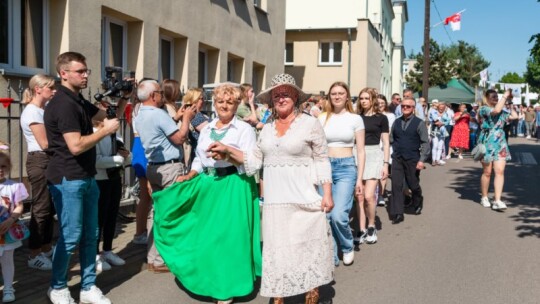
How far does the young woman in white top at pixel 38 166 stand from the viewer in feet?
17.9

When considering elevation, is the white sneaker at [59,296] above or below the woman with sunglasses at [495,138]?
below

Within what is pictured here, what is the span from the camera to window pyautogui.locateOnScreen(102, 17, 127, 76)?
33.7 feet

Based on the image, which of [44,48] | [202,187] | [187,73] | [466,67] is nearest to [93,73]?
[44,48]

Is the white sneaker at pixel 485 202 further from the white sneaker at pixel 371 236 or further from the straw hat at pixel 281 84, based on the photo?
the straw hat at pixel 281 84

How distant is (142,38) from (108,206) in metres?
5.50

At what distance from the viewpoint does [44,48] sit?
28.0 ft

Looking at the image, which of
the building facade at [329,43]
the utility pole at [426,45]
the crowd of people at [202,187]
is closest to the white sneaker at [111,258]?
the crowd of people at [202,187]

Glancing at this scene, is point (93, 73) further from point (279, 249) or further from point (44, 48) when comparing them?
point (279, 249)

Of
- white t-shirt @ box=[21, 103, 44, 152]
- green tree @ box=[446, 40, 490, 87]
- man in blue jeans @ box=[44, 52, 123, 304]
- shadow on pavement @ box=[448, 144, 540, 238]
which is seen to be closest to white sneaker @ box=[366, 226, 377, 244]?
shadow on pavement @ box=[448, 144, 540, 238]

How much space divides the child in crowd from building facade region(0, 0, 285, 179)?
2076mm

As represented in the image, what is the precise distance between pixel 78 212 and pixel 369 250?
3.81 metres

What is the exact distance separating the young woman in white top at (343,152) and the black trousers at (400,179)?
8.09ft

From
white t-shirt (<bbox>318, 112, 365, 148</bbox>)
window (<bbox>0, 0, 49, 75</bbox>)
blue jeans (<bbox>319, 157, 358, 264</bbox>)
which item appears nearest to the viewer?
blue jeans (<bbox>319, 157, 358, 264</bbox>)

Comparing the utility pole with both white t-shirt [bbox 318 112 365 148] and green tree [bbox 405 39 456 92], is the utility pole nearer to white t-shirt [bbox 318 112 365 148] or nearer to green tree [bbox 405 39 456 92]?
white t-shirt [bbox 318 112 365 148]
